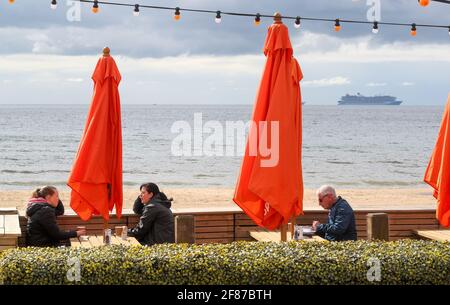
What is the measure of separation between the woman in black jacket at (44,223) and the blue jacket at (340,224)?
2.77m

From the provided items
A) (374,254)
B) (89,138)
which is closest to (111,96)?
(89,138)

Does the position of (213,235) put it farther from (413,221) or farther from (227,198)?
(227,198)

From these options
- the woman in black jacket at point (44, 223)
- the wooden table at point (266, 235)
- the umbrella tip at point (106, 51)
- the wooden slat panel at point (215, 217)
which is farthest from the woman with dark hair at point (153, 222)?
the umbrella tip at point (106, 51)

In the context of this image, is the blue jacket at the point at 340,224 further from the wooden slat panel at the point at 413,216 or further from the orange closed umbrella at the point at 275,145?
the wooden slat panel at the point at 413,216

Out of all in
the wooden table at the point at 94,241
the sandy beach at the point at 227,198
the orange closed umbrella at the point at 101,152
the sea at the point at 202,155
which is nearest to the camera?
the orange closed umbrella at the point at 101,152

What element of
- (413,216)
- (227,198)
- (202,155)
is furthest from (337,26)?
(202,155)

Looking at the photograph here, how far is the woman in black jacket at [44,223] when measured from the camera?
868 centimetres

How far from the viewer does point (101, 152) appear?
28.2ft

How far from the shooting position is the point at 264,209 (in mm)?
7957

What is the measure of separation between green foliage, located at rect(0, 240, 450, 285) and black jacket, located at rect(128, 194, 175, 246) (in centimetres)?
189

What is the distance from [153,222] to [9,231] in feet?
5.06

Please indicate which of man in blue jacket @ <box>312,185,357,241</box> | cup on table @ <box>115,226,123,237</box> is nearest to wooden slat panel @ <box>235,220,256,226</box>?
man in blue jacket @ <box>312,185,357,241</box>
